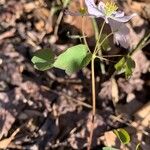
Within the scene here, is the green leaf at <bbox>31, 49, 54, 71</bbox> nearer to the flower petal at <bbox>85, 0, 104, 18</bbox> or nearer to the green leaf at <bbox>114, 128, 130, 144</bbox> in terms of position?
the flower petal at <bbox>85, 0, 104, 18</bbox>

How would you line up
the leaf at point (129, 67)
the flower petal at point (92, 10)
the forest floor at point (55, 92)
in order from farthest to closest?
1. the forest floor at point (55, 92)
2. the leaf at point (129, 67)
3. the flower petal at point (92, 10)

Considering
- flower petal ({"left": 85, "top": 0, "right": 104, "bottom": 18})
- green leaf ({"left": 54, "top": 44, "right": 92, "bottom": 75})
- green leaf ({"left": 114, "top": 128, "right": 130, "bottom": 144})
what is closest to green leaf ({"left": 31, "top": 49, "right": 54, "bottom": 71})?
green leaf ({"left": 54, "top": 44, "right": 92, "bottom": 75})

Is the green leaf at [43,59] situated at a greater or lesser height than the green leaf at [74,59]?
A: lesser

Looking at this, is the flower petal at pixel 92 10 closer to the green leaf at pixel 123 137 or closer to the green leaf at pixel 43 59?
the green leaf at pixel 43 59

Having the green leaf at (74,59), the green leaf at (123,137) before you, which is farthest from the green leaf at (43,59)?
the green leaf at (123,137)

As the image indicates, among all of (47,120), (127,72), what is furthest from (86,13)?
(47,120)

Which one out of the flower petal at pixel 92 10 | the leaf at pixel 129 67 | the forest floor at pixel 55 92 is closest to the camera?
the flower petal at pixel 92 10
